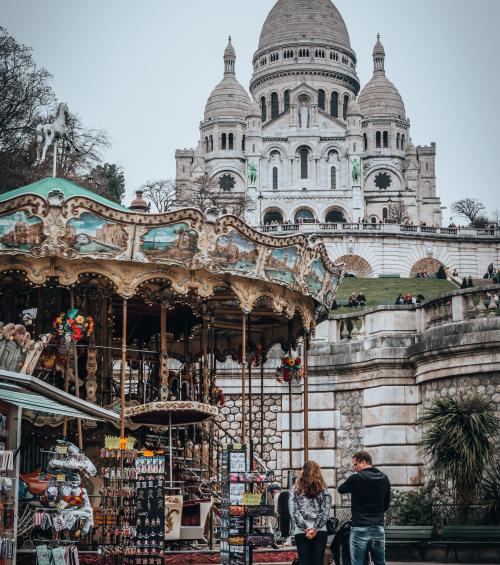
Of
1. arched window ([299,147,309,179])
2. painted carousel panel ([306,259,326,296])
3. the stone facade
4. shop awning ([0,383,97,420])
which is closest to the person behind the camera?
shop awning ([0,383,97,420])

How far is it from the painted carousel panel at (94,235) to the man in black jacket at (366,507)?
7826mm

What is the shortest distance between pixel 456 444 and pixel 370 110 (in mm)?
109111

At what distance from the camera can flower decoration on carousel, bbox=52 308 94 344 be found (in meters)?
21.1

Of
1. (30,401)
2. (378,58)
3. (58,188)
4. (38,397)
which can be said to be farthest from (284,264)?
(378,58)

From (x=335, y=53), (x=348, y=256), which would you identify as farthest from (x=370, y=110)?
(x=348, y=256)

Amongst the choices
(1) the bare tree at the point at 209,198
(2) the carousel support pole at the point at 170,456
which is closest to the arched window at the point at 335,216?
(1) the bare tree at the point at 209,198

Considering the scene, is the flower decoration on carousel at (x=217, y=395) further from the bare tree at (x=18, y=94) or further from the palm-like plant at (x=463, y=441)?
the bare tree at (x=18, y=94)

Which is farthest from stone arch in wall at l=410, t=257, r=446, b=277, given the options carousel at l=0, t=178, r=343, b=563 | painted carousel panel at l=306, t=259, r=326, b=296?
painted carousel panel at l=306, t=259, r=326, b=296

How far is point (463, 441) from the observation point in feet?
83.1

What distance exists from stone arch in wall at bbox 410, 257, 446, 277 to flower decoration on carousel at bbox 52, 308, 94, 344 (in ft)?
173

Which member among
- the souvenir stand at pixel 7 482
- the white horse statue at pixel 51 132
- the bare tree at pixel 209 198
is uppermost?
the bare tree at pixel 209 198

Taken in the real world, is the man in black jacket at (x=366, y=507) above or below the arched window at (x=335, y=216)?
below

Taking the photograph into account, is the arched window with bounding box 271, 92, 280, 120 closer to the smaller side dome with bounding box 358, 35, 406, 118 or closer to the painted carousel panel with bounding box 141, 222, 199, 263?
the smaller side dome with bounding box 358, 35, 406, 118

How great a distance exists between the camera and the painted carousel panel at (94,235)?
20609 millimetres
